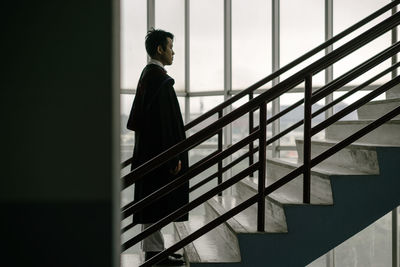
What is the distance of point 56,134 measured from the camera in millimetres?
467

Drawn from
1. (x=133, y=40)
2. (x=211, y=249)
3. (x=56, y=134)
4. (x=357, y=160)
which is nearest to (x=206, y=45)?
(x=133, y=40)

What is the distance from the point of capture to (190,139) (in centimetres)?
213

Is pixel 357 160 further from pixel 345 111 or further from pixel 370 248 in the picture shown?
pixel 370 248

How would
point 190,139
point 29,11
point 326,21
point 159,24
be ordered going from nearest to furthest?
point 29,11
point 190,139
point 326,21
point 159,24

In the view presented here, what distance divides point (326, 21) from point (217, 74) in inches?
66.0

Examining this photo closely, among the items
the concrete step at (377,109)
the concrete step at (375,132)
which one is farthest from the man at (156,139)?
the concrete step at (377,109)

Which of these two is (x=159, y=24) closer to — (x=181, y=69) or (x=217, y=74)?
(x=181, y=69)

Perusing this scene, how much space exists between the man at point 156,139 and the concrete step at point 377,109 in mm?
1447

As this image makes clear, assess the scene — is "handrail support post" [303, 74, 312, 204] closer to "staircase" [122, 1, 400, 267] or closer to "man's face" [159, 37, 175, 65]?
"staircase" [122, 1, 400, 267]

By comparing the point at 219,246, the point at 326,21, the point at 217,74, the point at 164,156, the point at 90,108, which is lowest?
the point at 219,246

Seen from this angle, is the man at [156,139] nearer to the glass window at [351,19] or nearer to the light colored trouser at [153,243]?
the light colored trouser at [153,243]

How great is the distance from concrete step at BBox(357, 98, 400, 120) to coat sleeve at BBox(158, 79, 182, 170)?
1.47 metres

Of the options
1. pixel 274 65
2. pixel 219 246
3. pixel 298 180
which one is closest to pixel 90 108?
pixel 219 246

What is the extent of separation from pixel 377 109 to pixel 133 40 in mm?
3893
